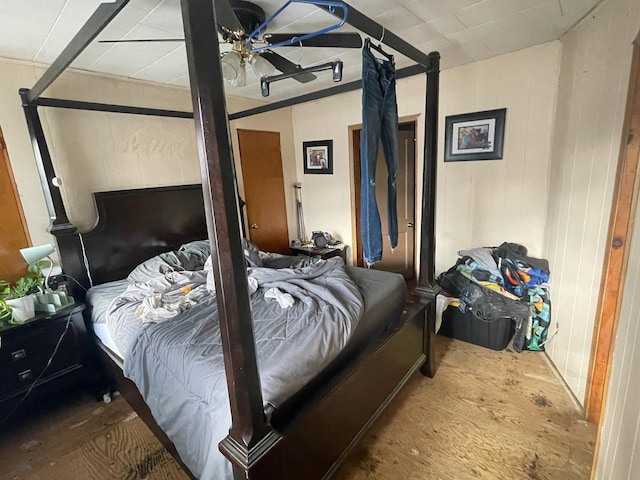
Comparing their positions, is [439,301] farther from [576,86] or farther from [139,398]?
[139,398]

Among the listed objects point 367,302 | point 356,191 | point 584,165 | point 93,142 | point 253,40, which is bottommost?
point 367,302

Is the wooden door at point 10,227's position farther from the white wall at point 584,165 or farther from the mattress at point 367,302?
the white wall at point 584,165

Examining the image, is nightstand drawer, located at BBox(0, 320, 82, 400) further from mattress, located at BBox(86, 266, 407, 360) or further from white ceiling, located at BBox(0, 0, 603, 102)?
white ceiling, located at BBox(0, 0, 603, 102)

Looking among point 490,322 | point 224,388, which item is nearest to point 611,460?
point 224,388

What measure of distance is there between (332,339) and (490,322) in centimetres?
169

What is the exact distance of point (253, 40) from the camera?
1724 mm

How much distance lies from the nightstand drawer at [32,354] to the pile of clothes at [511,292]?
9.05ft

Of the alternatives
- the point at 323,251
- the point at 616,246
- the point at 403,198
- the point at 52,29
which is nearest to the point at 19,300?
the point at 52,29

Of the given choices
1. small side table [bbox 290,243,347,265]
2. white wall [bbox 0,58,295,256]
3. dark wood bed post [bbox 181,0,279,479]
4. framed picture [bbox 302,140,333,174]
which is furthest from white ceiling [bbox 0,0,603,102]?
small side table [bbox 290,243,347,265]

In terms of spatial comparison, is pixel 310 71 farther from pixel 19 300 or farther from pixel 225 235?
pixel 19 300

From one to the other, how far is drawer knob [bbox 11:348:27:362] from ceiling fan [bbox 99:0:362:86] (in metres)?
1.90

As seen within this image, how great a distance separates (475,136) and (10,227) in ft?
12.1

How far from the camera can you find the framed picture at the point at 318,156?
12.8 ft

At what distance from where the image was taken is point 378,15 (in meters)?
1.85
